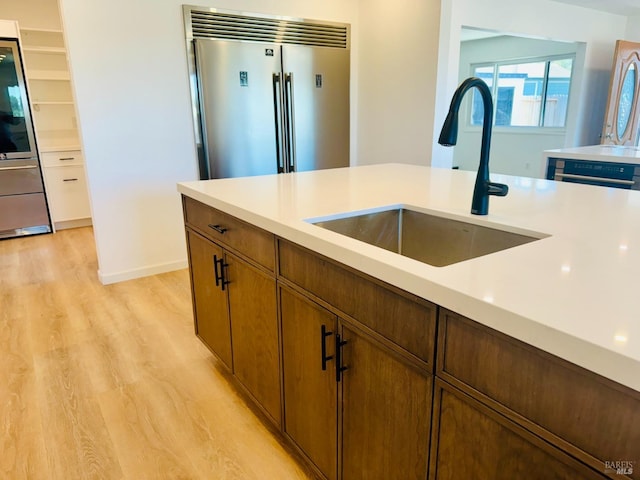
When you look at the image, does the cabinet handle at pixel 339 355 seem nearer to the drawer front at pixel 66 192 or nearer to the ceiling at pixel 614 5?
the drawer front at pixel 66 192

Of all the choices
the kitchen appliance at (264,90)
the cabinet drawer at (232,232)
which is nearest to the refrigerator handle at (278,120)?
the kitchen appliance at (264,90)

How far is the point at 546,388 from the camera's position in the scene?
2.47ft

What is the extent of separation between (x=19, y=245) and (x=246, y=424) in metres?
3.89

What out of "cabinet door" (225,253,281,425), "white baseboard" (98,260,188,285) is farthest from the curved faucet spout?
"white baseboard" (98,260,188,285)

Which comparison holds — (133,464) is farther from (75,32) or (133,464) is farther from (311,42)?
(311,42)

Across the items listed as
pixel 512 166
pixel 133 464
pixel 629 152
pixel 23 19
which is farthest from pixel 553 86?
pixel 133 464

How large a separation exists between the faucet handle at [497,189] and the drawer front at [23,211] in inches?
193

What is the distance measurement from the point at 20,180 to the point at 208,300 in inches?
144

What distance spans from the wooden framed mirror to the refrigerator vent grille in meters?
3.37

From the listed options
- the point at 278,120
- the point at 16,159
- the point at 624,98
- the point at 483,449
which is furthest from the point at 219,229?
the point at 624,98

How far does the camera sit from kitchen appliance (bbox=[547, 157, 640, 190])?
3.25 metres

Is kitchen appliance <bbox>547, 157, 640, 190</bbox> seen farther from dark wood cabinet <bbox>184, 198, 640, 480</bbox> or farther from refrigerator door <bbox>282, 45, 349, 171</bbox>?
dark wood cabinet <bbox>184, 198, 640, 480</bbox>

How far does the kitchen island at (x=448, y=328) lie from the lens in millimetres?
715

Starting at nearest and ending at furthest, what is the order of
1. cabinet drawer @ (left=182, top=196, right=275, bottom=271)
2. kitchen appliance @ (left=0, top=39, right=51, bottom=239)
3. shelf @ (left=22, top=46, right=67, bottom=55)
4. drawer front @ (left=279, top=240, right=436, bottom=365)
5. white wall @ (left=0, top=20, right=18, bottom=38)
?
drawer front @ (left=279, top=240, right=436, bottom=365) < cabinet drawer @ (left=182, top=196, right=275, bottom=271) < white wall @ (left=0, top=20, right=18, bottom=38) < kitchen appliance @ (left=0, top=39, right=51, bottom=239) < shelf @ (left=22, top=46, right=67, bottom=55)
